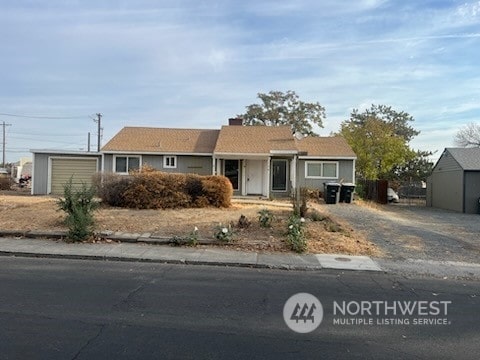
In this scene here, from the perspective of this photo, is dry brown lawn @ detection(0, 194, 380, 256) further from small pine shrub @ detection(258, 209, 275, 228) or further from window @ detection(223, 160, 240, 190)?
window @ detection(223, 160, 240, 190)

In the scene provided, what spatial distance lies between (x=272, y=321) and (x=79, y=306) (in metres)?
2.47

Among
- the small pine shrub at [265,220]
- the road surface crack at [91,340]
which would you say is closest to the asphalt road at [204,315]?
the road surface crack at [91,340]

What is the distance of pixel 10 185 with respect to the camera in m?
30.0

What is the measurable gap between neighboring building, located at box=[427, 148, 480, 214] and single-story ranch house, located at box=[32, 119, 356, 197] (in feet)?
19.2

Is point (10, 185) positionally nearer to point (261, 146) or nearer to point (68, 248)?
point (261, 146)

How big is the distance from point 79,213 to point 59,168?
1726 cm

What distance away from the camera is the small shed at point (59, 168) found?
25203mm

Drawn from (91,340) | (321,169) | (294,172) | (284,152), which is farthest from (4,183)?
(91,340)

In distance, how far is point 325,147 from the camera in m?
25.8

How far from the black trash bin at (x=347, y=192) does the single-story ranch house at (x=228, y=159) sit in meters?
2.24

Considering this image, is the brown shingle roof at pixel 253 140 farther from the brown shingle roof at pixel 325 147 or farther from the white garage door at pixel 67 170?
the white garage door at pixel 67 170

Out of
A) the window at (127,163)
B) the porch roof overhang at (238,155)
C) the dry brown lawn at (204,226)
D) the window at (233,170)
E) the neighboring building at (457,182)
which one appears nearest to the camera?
the dry brown lawn at (204,226)

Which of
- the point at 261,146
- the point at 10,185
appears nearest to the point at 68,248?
the point at 261,146

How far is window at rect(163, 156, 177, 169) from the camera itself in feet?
80.3
